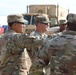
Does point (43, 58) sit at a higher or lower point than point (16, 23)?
lower

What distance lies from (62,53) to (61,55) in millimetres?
27

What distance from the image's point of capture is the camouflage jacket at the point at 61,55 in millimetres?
4582

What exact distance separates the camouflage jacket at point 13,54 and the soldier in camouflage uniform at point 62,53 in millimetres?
1446

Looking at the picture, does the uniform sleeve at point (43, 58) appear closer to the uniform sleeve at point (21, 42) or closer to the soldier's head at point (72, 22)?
the soldier's head at point (72, 22)

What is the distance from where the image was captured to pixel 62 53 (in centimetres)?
468

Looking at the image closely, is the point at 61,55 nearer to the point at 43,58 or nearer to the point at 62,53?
the point at 62,53

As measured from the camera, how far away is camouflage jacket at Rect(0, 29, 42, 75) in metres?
6.29

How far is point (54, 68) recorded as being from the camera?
186 inches

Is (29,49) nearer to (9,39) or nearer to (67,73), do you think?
(9,39)

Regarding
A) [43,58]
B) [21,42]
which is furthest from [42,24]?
[43,58]

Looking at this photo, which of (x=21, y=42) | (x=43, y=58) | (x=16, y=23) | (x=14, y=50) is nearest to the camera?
(x=43, y=58)

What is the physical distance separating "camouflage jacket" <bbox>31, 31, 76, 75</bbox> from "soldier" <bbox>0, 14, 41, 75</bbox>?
1.45 m

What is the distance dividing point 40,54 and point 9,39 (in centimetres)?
164

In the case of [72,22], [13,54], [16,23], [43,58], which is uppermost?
[72,22]
